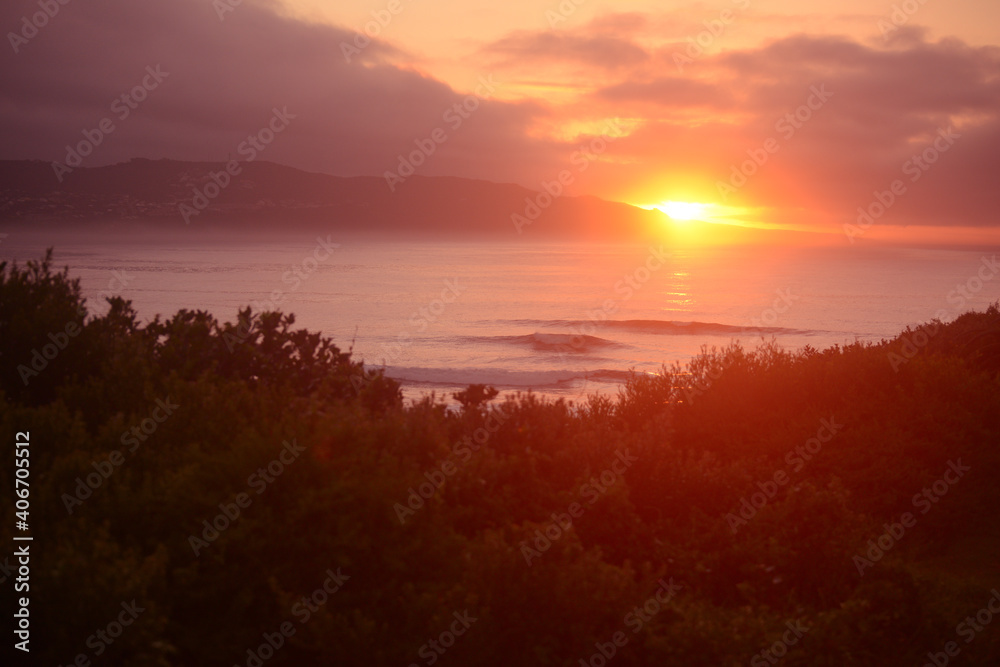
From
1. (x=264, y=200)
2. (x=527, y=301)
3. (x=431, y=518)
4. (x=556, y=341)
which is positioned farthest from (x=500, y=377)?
(x=264, y=200)

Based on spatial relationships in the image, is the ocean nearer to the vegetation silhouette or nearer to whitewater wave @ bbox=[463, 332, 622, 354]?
whitewater wave @ bbox=[463, 332, 622, 354]

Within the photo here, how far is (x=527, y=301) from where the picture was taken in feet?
195

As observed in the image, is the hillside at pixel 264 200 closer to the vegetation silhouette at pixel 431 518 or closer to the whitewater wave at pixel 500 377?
the whitewater wave at pixel 500 377

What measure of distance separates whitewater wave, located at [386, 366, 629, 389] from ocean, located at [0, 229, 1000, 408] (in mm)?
115

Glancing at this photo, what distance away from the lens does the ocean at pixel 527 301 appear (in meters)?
35.5

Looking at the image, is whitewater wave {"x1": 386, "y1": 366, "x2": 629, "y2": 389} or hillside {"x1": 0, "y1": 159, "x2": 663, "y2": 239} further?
hillside {"x1": 0, "y1": 159, "x2": 663, "y2": 239}

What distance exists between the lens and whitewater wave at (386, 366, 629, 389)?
29.2 meters

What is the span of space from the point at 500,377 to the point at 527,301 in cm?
2863

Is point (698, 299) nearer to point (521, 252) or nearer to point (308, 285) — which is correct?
point (308, 285)

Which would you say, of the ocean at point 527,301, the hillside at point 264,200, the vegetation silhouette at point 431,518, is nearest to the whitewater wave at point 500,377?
the ocean at point 527,301

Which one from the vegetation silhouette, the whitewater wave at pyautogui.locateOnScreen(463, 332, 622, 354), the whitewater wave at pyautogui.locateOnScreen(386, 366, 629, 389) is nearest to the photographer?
the vegetation silhouette

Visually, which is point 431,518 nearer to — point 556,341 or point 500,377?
point 500,377

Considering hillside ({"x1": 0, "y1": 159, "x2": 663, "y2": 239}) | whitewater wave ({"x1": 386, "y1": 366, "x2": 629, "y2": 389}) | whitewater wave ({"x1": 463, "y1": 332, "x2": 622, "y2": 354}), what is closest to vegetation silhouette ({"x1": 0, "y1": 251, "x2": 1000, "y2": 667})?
whitewater wave ({"x1": 386, "y1": 366, "x2": 629, "y2": 389})

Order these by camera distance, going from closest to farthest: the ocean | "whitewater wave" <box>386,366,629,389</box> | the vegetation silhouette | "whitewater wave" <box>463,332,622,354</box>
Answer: the vegetation silhouette < "whitewater wave" <box>386,366,629,389</box> < the ocean < "whitewater wave" <box>463,332,622,354</box>
